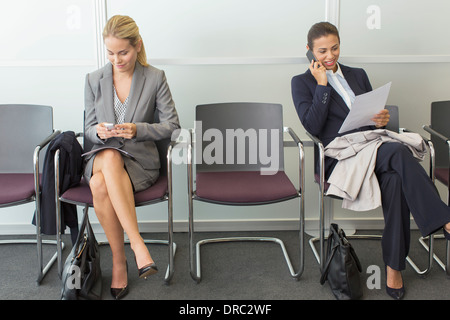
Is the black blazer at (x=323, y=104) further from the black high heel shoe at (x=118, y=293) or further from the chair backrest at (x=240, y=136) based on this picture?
the black high heel shoe at (x=118, y=293)

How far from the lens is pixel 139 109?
8.64 feet

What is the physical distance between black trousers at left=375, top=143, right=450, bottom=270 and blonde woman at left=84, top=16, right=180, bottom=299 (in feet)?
3.69

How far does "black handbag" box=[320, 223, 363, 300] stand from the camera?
7.66 ft

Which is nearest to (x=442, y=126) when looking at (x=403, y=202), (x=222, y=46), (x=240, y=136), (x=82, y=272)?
(x=403, y=202)

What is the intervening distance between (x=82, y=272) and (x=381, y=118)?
171cm

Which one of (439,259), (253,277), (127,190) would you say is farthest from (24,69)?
(439,259)

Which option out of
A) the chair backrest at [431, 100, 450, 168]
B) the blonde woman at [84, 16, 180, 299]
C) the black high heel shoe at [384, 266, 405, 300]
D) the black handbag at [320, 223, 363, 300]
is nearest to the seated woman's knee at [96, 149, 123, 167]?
the blonde woman at [84, 16, 180, 299]

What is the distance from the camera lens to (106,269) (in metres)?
2.71

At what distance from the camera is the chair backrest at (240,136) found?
2820mm

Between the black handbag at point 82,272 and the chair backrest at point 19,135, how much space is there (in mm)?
706

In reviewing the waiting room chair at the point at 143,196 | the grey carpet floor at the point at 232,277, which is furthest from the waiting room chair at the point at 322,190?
the waiting room chair at the point at 143,196

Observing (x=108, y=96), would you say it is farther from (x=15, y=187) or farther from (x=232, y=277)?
(x=232, y=277)

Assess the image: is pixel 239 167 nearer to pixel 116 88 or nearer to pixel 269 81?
pixel 269 81

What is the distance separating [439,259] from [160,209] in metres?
1.72
